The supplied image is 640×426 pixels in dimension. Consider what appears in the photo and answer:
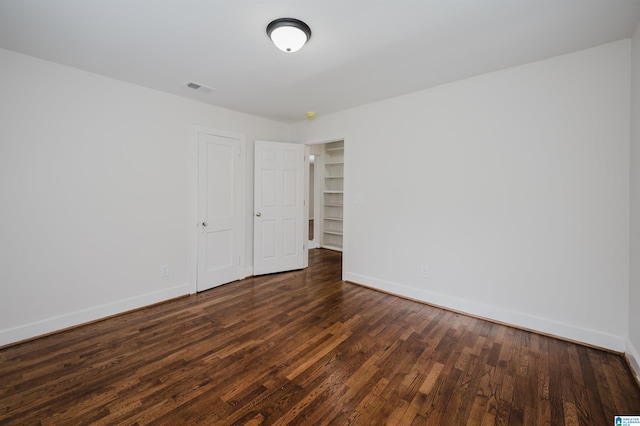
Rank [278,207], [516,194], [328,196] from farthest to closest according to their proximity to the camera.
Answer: [328,196] → [278,207] → [516,194]

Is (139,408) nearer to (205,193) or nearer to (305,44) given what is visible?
(205,193)

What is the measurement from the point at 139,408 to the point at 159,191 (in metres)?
2.34

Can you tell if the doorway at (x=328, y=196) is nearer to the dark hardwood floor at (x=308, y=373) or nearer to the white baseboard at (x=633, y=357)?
the dark hardwood floor at (x=308, y=373)

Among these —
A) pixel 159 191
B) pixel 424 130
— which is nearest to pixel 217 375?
pixel 159 191

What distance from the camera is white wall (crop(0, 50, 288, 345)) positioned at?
93.8 inches

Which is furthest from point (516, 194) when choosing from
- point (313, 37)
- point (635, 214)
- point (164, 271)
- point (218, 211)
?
point (164, 271)

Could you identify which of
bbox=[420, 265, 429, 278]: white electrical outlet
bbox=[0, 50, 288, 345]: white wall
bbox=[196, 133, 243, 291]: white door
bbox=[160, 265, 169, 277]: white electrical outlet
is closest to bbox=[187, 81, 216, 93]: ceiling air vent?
bbox=[0, 50, 288, 345]: white wall

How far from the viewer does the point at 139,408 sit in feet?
5.38

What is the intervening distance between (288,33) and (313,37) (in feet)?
0.82

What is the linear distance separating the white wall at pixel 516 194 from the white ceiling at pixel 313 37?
318mm

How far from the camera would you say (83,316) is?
8.96 feet

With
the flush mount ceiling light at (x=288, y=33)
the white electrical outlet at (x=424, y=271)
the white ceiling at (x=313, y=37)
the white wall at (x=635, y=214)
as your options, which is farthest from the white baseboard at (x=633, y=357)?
the flush mount ceiling light at (x=288, y=33)

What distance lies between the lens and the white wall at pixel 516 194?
89.0 inches

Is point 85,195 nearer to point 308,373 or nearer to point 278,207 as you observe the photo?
point 278,207
